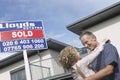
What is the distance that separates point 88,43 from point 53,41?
2500 centimetres

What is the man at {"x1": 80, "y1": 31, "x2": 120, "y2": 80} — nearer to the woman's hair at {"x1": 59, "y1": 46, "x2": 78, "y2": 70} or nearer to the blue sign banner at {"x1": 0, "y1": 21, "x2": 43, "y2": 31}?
the woman's hair at {"x1": 59, "y1": 46, "x2": 78, "y2": 70}

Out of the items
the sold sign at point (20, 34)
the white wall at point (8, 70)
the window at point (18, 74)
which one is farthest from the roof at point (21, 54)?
→ the sold sign at point (20, 34)

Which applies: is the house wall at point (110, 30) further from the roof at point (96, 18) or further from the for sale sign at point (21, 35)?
the for sale sign at point (21, 35)

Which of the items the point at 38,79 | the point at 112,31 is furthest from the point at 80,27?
the point at 38,79

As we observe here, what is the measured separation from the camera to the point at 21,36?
1686 cm

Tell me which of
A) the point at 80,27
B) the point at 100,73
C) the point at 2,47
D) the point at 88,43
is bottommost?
the point at 100,73

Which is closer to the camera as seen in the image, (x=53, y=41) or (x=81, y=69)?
(x=81, y=69)

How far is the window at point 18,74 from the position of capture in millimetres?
29141

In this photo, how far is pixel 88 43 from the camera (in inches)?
163

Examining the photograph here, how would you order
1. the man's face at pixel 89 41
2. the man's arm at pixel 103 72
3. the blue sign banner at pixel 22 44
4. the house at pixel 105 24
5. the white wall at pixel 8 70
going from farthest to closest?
the white wall at pixel 8 70 < the house at pixel 105 24 < the blue sign banner at pixel 22 44 < the man's face at pixel 89 41 < the man's arm at pixel 103 72

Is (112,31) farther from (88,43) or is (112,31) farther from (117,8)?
(88,43)

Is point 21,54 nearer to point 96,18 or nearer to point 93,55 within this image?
point 96,18

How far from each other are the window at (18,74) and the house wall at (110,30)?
8.95 meters

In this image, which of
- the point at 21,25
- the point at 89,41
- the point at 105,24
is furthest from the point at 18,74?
the point at 89,41
